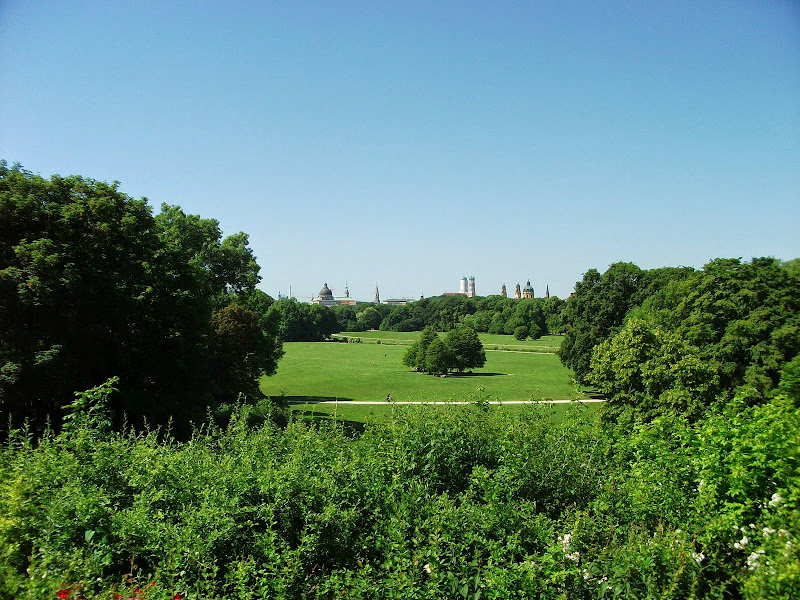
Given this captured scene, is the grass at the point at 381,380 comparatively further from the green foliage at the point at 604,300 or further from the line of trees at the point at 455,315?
the line of trees at the point at 455,315

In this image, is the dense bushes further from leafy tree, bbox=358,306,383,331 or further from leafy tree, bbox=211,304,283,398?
leafy tree, bbox=358,306,383,331

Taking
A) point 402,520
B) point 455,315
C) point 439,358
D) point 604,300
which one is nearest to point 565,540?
point 402,520

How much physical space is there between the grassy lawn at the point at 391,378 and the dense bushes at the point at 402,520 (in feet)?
97.2

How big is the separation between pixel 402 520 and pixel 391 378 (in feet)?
185

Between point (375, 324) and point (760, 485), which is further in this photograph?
point (375, 324)

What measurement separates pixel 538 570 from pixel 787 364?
83.8 feet

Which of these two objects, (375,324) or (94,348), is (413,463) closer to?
(94,348)

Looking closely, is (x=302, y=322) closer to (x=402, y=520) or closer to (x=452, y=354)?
Answer: (x=452, y=354)

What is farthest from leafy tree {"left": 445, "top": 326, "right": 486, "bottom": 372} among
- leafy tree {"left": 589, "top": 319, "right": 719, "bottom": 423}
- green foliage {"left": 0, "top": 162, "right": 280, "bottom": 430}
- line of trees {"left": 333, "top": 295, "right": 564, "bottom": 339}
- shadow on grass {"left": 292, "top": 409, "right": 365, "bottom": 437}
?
line of trees {"left": 333, "top": 295, "right": 564, "bottom": 339}

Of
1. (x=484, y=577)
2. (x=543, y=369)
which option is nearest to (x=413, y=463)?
(x=484, y=577)

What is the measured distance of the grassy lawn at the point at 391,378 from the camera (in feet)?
161

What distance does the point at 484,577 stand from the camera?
4809 millimetres

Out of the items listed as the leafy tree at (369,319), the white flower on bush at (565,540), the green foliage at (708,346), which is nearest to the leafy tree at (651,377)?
the green foliage at (708,346)

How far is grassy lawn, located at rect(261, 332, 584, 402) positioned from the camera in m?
49.1
